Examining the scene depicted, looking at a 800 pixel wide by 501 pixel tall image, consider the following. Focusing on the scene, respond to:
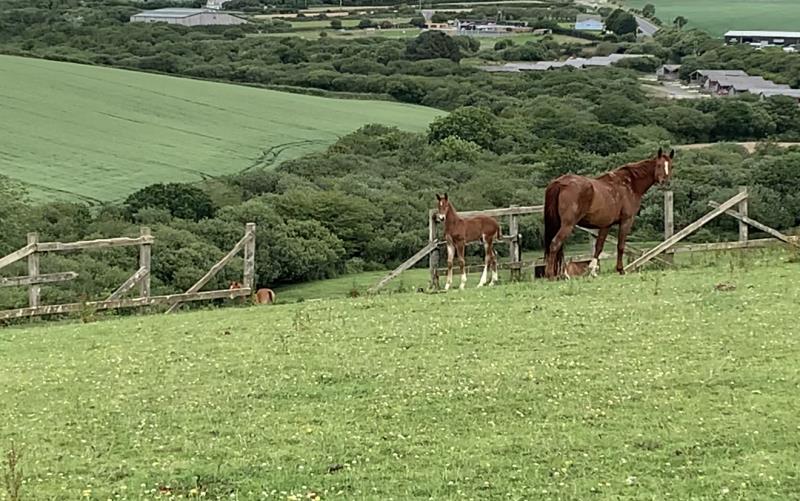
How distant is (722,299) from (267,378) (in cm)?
762

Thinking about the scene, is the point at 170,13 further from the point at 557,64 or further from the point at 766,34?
the point at 766,34

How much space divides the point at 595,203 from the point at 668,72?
417ft

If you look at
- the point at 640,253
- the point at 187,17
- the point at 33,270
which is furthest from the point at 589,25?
the point at 33,270

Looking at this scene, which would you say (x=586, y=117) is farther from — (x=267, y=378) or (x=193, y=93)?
(x=267, y=378)

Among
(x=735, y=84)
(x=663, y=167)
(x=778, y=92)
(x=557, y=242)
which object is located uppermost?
(x=663, y=167)

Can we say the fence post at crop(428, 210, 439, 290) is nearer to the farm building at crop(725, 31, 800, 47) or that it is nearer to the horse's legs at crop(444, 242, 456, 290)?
the horse's legs at crop(444, 242, 456, 290)

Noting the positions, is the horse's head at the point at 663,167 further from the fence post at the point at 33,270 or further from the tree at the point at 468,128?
the tree at the point at 468,128

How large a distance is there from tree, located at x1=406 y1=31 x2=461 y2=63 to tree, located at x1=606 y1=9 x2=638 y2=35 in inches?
1725

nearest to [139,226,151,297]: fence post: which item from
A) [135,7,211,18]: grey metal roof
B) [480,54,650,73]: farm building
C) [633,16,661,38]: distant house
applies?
[480,54,650,73]: farm building

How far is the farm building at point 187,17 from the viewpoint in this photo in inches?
6821

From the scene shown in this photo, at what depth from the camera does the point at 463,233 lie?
73.3 ft

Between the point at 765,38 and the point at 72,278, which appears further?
the point at 765,38

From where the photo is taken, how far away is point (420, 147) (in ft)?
253

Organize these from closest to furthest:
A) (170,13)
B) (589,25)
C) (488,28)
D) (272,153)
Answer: (272,153)
(170,13)
(488,28)
(589,25)
